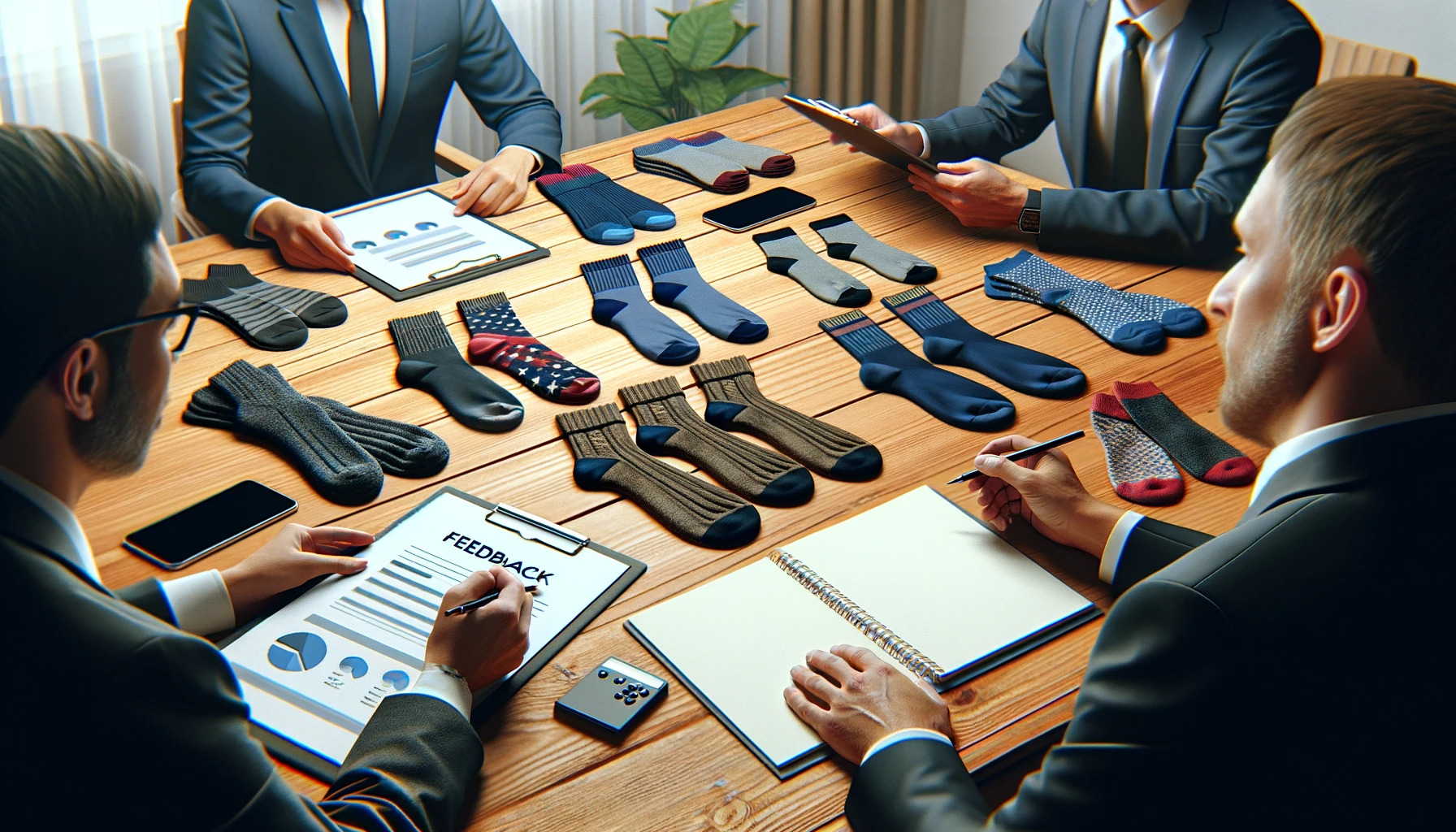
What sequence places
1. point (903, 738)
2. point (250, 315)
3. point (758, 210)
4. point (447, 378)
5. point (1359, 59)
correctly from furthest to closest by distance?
point (1359, 59) < point (758, 210) < point (250, 315) < point (447, 378) < point (903, 738)

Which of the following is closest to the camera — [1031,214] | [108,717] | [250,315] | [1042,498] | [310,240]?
[108,717]

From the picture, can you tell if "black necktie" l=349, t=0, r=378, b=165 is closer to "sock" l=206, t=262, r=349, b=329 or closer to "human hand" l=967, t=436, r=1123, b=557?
"sock" l=206, t=262, r=349, b=329

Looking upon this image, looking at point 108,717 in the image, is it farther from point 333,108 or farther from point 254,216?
point 333,108

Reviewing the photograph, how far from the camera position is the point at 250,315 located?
1915mm

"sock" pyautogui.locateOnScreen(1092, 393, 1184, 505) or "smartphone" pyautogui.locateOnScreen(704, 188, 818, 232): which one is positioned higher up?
"smartphone" pyautogui.locateOnScreen(704, 188, 818, 232)

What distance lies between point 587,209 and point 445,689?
4.68ft

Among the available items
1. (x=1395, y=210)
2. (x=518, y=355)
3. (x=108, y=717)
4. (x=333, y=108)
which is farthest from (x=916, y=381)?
(x=333, y=108)

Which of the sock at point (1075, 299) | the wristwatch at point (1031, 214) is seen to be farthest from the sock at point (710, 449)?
the wristwatch at point (1031, 214)

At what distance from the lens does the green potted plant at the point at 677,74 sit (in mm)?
3750

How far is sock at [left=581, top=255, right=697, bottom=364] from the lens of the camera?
1847mm

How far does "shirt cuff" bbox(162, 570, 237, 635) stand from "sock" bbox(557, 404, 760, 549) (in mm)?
480

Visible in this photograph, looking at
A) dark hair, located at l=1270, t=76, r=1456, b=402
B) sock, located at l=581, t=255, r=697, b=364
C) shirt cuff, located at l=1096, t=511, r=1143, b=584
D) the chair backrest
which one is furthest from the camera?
the chair backrest

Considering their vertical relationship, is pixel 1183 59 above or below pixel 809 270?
above

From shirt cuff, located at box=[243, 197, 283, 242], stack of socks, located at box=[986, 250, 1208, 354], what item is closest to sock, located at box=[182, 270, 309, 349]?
shirt cuff, located at box=[243, 197, 283, 242]
